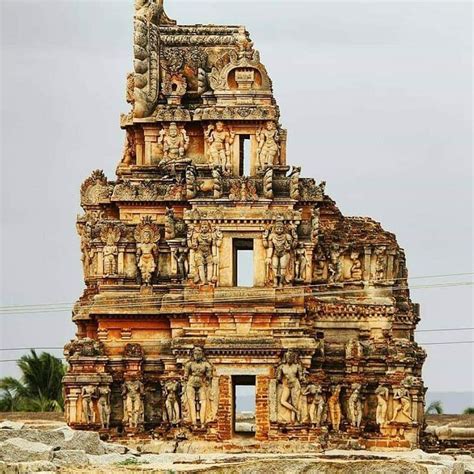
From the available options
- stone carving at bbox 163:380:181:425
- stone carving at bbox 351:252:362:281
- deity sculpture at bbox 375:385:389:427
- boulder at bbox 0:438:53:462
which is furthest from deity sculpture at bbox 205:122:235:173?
boulder at bbox 0:438:53:462

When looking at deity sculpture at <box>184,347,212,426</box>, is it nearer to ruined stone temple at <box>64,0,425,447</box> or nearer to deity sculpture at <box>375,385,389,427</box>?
ruined stone temple at <box>64,0,425,447</box>

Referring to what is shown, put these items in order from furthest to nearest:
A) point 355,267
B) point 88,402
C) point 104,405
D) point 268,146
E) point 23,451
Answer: point 355,267 < point 268,146 < point 104,405 < point 88,402 < point 23,451

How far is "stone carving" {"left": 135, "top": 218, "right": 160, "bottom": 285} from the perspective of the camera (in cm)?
6594

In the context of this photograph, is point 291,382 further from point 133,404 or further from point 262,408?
point 133,404

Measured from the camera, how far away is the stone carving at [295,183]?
65.9 meters

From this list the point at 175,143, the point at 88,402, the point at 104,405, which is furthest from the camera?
the point at 175,143

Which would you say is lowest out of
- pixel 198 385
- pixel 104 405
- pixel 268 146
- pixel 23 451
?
pixel 23 451

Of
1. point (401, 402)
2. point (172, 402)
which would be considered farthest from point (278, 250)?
→ point (401, 402)

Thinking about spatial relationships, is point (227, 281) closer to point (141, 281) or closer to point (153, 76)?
point (141, 281)

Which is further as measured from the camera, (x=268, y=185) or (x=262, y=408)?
(x=268, y=185)

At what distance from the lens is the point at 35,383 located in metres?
89.1

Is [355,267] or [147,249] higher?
[147,249]

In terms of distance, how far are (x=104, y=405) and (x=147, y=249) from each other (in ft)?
14.9

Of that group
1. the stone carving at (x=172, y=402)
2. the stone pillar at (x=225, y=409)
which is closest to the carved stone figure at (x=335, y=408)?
the stone pillar at (x=225, y=409)
